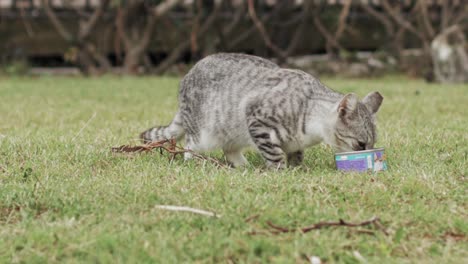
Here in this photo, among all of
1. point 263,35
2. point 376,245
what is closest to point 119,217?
point 376,245

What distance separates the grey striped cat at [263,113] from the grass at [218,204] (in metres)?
0.21

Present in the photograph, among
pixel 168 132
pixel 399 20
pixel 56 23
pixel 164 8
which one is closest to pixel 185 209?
pixel 168 132

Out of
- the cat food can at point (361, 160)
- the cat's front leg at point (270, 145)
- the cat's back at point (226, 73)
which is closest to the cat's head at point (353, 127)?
the cat food can at point (361, 160)

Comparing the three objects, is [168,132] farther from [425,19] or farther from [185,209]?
[425,19]

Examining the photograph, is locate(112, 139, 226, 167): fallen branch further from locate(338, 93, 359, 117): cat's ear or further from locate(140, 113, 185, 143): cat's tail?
locate(338, 93, 359, 117): cat's ear

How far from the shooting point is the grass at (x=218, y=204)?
3061 millimetres

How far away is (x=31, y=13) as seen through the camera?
44.0 feet

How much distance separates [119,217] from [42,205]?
0.45m

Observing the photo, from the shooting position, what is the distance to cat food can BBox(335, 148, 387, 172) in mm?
4262

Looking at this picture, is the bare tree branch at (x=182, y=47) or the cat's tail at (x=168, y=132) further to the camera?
Result: the bare tree branch at (x=182, y=47)

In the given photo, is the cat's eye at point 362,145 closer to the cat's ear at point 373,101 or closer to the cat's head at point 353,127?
the cat's head at point 353,127

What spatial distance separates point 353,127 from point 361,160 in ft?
1.20

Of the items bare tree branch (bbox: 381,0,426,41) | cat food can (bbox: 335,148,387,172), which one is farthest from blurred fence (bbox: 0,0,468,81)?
cat food can (bbox: 335,148,387,172)

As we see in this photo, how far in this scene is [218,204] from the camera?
3547mm
